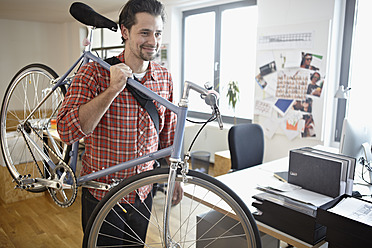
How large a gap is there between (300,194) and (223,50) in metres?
3.76

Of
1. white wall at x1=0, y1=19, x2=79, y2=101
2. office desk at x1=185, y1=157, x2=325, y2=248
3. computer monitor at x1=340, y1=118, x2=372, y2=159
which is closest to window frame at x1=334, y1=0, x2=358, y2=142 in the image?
office desk at x1=185, y1=157, x2=325, y2=248

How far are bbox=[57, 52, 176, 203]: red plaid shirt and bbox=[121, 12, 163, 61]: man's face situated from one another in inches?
5.8

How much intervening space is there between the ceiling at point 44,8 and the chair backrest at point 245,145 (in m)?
3.66

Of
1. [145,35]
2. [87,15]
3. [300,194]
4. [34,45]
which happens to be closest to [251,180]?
[300,194]

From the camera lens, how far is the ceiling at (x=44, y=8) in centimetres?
528

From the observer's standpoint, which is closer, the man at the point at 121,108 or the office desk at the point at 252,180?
the man at the point at 121,108

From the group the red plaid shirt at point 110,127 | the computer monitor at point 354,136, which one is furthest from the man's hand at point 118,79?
the computer monitor at point 354,136

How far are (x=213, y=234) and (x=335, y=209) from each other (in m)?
0.81

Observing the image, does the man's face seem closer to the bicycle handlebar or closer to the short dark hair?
the short dark hair

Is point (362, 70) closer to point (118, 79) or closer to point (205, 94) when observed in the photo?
point (205, 94)

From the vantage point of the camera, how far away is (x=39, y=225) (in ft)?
9.53

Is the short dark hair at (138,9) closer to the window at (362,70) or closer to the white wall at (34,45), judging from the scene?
the window at (362,70)

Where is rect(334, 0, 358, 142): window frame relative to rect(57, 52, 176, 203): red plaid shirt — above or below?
above

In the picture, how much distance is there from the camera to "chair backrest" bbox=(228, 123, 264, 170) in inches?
100
